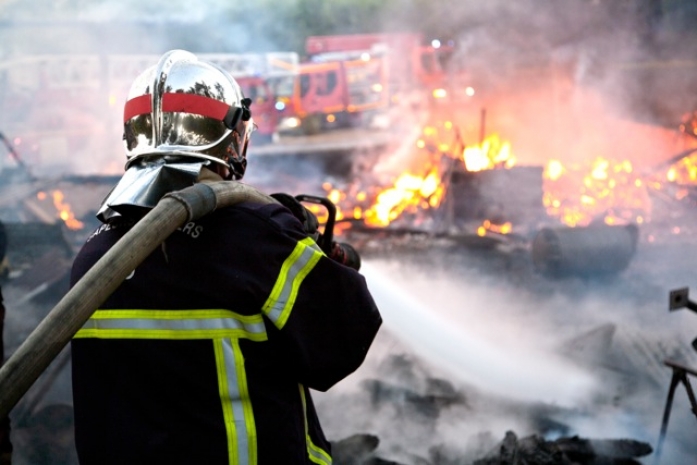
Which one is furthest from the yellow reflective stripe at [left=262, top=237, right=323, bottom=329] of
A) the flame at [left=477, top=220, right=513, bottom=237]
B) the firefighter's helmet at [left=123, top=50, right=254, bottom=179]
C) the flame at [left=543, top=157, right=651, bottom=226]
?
the flame at [left=543, top=157, right=651, bottom=226]

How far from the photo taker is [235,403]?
1.77 m

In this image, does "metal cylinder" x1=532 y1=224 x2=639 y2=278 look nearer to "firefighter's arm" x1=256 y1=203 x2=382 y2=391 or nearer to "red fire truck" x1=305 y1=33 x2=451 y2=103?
"firefighter's arm" x1=256 y1=203 x2=382 y2=391

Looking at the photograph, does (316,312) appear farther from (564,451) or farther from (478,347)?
(478,347)

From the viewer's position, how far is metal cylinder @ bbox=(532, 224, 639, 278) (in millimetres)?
7711

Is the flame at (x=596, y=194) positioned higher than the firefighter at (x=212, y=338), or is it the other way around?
→ the firefighter at (x=212, y=338)

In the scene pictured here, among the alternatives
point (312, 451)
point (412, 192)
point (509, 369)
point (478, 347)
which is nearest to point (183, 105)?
point (312, 451)

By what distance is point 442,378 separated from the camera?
5.63 m

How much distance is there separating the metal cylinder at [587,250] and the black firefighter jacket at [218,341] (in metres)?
6.39

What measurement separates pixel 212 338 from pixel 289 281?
247 millimetres

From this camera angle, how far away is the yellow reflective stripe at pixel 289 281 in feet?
5.62

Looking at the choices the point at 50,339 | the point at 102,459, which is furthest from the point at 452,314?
the point at 50,339

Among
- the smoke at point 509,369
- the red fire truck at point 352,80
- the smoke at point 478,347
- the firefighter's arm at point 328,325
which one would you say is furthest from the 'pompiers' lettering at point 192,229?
the red fire truck at point 352,80

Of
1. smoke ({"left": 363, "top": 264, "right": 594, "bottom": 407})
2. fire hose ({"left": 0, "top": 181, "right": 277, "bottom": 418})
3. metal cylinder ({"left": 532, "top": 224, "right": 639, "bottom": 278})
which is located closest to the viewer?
fire hose ({"left": 0, "top": 181, "right": 277, "bottom": 418})

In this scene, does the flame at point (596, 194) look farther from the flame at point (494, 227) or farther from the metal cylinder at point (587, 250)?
the metal cylinder at point (587, 250)
